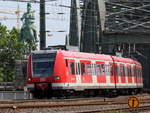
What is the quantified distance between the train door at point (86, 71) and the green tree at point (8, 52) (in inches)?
1993

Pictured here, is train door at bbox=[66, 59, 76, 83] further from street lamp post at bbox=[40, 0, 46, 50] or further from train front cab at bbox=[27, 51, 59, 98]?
street lamp post at bbox=[40, 0, 46, 50]

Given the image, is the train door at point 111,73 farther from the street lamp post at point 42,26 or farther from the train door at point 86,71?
the street lamp post at point 42,26

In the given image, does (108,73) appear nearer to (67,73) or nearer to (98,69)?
(98,69)

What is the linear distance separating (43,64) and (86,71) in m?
3.37

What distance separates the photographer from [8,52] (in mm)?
85250

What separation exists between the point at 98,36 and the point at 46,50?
99.7 ft

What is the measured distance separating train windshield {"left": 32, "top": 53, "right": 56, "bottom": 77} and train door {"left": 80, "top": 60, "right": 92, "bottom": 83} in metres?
2.51

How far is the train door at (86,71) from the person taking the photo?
103 ft

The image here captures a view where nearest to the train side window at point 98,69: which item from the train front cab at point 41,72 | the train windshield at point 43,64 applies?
the train front cab at point 41,72

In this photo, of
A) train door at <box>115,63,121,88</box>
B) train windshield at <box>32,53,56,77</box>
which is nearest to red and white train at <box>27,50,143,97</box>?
train windshield at <box>32,53,56,77</box>

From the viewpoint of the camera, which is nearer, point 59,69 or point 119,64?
point 59,69

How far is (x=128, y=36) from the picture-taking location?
56688 millimetres

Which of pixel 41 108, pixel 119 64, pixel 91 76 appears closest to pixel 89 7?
pixel 119 64

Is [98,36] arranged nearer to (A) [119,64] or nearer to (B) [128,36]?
(B) [128,36]
